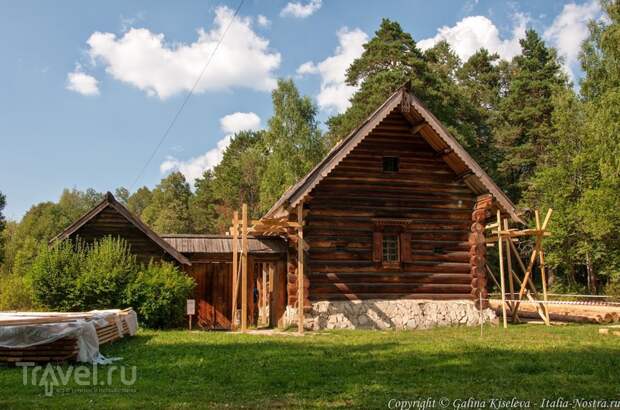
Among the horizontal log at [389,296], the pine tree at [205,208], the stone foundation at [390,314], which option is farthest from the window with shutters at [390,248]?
the pine tree at [205,208]

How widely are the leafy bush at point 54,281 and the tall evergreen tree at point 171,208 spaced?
163 feet

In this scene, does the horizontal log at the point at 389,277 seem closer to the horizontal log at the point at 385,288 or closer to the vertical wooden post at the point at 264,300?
the horizontal log at the point at 385,288

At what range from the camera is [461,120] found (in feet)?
157

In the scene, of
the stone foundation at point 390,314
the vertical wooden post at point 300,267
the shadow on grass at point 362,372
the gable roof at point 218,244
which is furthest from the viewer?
the gable roof at point 218,244

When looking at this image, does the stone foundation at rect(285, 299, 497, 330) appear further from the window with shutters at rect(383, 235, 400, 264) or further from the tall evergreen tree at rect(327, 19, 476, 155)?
the tall evergreen tree at rect(327, 19, 476, 155)

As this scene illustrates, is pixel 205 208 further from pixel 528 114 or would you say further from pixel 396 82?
pixel 528 114

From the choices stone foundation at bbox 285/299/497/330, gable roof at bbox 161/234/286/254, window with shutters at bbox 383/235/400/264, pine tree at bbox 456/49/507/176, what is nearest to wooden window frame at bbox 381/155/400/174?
window with shutters at bbox 383/235/400/264

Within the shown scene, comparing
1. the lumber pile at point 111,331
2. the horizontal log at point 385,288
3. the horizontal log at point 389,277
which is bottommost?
the lumber pile at point 111,331

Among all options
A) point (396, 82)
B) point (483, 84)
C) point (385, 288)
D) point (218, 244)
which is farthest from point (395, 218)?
point (483, 84)

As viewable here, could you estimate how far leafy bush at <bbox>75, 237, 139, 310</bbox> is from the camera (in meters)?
17.3

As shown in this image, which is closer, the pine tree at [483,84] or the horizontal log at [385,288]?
the horizontal log at [385,288]

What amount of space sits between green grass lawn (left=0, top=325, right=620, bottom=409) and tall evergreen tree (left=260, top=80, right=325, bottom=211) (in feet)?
109

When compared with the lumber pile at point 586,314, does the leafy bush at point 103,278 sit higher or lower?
higher

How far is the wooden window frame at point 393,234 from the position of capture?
18875 millimetres
